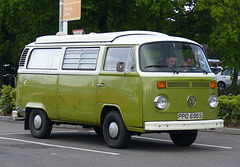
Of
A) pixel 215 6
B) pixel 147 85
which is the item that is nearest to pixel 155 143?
pixel 147 85

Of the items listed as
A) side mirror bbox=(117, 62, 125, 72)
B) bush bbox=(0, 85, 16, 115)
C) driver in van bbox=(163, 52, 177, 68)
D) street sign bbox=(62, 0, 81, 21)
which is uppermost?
street sign bbox=(62, 0, 81, 21)

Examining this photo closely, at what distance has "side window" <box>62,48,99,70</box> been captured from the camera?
38.8ft

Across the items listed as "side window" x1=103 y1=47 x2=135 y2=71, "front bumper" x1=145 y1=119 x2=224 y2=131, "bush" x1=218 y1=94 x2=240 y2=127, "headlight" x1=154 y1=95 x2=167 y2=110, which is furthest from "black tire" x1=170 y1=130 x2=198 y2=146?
"bush" x1=218 y1=94 x2=240 y2=127

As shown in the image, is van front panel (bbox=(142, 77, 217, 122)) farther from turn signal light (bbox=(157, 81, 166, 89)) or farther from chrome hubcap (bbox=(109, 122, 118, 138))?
chrome hubcap (bbox=(109, 122, 118, 138))

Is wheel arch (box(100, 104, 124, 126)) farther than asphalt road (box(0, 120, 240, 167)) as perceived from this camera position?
Yes

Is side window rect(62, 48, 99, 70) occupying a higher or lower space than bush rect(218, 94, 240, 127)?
higher

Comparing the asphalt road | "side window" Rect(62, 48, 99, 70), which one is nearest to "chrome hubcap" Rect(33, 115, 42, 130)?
the asphalt road

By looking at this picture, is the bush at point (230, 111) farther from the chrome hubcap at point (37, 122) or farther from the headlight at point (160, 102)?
the chrome hubcap at point (37, 122)

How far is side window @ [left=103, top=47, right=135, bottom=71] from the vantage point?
10.9 metres

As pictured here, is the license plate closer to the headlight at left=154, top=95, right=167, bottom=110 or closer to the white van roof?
the headlight at left=154, top=95, right=167, bottom=110

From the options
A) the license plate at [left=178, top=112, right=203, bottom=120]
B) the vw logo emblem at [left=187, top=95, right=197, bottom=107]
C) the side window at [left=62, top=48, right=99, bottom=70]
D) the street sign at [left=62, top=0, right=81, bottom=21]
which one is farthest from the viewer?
the street sign at [left=62, top=0, right=81, bottom=21]

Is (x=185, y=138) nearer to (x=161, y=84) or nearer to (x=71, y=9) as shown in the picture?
(x=161, y=84)

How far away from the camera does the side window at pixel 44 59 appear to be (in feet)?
42.1

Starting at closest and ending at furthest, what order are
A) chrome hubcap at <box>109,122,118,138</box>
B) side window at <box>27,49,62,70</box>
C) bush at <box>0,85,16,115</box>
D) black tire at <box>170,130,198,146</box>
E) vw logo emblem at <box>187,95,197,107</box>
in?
vw logo emblem at <box>187,95,197,107</box>
chrome hubcap at <box>109,122,118,138</box>
black tire at <box>170,130,198,146</box>
side window at <box>27,49,62,70</box>
bush at <box>0,85,16,115</box>
